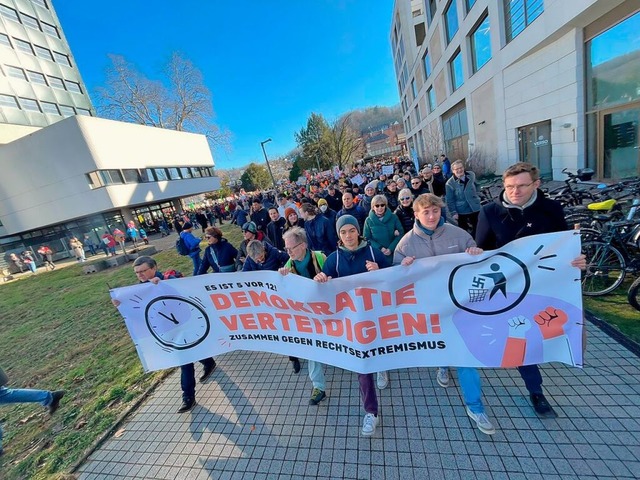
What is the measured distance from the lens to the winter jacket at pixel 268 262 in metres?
3.38

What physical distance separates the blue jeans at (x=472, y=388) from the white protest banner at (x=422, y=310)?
0.09m

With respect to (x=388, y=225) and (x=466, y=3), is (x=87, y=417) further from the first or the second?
(x=466, y=3)

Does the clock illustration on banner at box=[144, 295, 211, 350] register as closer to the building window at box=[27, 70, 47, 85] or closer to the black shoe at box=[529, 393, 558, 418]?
the black shoe at box=[529, 393, 558, 418]

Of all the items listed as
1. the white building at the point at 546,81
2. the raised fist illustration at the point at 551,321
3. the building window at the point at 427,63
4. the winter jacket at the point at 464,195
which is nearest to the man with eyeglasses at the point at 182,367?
the raised fist illustration at the point at 551,321

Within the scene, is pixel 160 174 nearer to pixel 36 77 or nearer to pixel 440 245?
pixel 36 77

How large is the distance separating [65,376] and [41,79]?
36753mm

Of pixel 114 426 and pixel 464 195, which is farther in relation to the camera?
pixel 464 195

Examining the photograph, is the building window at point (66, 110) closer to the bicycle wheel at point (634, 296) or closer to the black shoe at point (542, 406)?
the black shoe at point (542, 406)

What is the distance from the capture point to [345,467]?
2338 millimetres

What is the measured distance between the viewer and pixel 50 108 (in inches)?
1086

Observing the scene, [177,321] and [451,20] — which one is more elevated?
[451,20]

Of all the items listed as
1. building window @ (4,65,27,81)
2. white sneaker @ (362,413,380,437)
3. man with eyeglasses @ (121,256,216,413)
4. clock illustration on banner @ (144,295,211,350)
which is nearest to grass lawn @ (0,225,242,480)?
man with eyeglasses @ (121,256,216,413)

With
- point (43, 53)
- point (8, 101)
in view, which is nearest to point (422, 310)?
point (8, 101)

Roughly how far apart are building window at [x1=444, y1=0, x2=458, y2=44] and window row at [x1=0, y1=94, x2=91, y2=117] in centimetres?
3576
